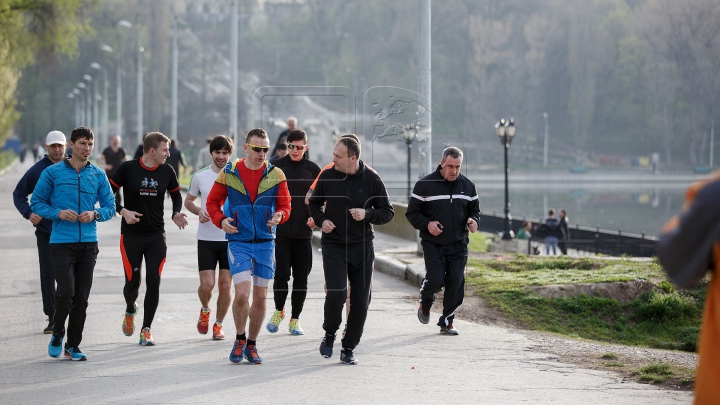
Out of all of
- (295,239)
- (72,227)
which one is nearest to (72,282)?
(72,227)

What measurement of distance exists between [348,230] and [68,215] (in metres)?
2.23

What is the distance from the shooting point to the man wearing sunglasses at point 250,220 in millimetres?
7906

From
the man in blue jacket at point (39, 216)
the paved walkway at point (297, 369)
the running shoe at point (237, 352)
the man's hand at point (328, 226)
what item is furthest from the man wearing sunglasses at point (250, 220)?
the man in blue jacket at point (39, 216)

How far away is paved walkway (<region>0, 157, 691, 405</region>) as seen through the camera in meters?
6.95

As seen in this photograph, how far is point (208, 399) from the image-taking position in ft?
22.2

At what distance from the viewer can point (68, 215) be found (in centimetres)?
808

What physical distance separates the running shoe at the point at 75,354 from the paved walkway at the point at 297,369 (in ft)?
0.25

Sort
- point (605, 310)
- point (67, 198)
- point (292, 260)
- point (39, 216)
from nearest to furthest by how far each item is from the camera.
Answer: point (67, 198) < point (39, 216) < point (292, 260) < point (605, 310)

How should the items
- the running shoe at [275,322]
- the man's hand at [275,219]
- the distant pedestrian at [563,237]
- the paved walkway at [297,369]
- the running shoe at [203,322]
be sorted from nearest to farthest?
the paved walkway at [297,369], the man's hand at [275,219], the running shoe at [203,322], the running shoe at [275,322], the distant pedestrian at [563,237]

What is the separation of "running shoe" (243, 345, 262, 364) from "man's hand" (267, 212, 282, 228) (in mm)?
1020

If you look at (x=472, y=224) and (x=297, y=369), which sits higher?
(x=472, y=224)

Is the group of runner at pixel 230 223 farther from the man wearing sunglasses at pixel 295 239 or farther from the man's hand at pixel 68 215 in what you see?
the man wearing sunglasses at pixel 295 239

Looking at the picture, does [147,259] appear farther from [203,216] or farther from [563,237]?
[563,237]

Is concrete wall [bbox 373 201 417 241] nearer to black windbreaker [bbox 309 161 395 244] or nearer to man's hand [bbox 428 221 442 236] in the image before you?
man's hand [bbox 428 221 442 236]
